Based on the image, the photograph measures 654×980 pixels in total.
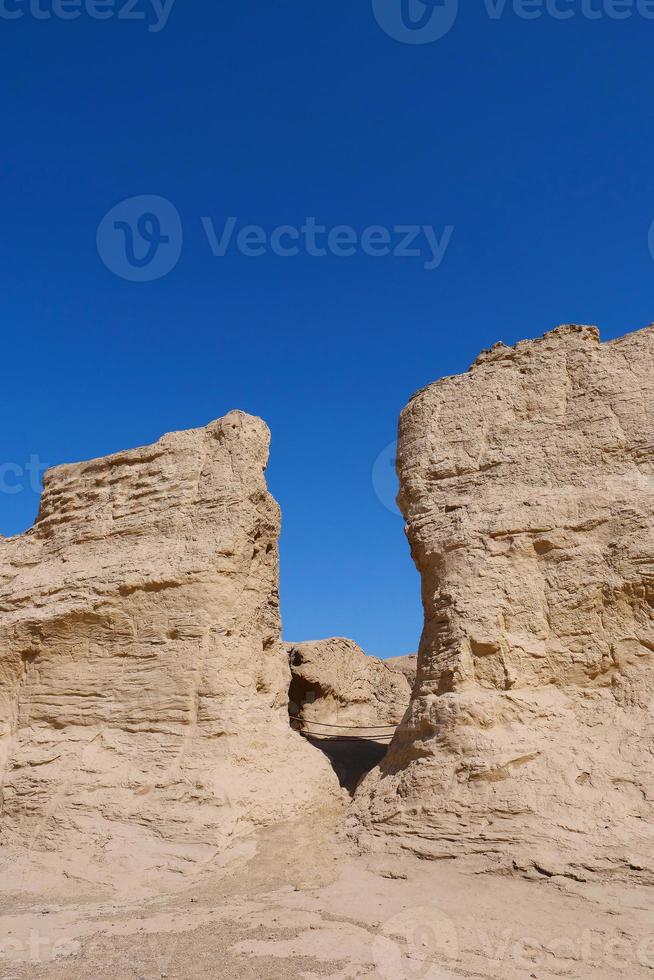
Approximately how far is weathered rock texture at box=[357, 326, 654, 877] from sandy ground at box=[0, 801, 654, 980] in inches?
16.8

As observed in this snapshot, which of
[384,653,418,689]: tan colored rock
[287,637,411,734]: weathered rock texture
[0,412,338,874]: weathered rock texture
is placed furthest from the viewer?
[384,653,418,689]: tan colored rock

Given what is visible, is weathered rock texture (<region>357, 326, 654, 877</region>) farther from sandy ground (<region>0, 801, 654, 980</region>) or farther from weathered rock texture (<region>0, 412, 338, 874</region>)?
weathered rock texture (<region>0, 412, 338, 874</region>)

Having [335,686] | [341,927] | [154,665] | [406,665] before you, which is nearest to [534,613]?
[341,927]

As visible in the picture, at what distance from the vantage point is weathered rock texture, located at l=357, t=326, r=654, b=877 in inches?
270

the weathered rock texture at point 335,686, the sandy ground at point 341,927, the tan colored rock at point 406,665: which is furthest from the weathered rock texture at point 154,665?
the tan colored rock at point 406,665

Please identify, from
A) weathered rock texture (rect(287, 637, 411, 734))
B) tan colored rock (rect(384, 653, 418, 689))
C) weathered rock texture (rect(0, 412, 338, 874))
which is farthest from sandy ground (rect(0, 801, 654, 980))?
tan colored rock (rect(384, 653, 418, 689))

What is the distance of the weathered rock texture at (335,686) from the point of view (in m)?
14.8

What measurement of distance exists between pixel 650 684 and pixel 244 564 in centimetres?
487

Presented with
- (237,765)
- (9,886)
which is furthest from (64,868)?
(237,765)

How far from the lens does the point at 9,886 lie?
740 cm

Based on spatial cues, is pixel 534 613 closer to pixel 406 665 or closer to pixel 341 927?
pixel 341 927

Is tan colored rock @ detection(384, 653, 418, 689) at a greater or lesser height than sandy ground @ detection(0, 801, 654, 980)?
greater

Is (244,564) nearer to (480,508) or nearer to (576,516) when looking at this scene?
(480,508)

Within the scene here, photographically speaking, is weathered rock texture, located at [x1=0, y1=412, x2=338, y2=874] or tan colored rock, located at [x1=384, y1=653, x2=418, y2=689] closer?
weathered rock texture, located at [x1=0, y1=412, x2=338, y2=874]
